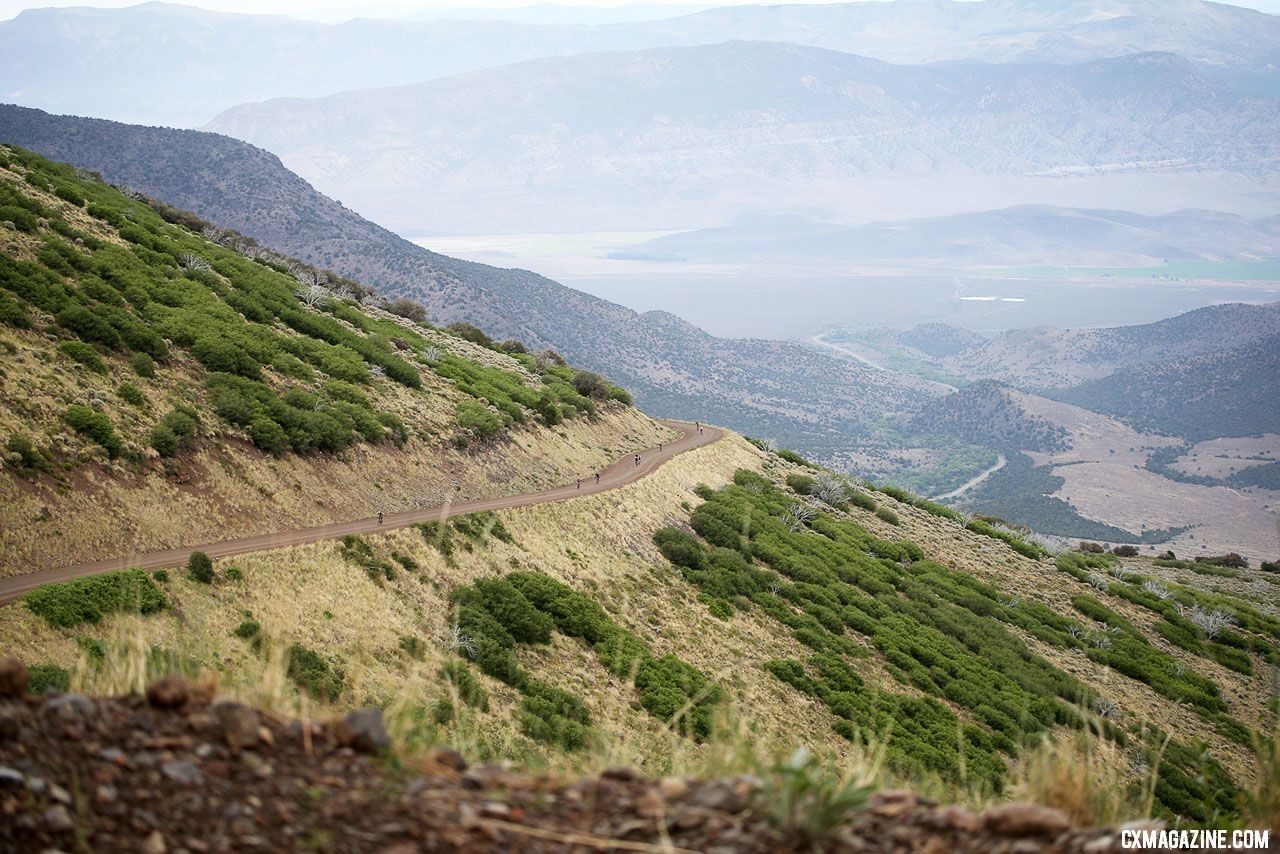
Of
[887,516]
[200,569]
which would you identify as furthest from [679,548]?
[887,516]

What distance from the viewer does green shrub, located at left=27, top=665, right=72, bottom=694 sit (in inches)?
595

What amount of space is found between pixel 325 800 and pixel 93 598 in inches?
648

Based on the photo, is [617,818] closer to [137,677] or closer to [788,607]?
[137,677]

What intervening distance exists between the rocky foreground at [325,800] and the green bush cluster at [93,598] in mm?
13457

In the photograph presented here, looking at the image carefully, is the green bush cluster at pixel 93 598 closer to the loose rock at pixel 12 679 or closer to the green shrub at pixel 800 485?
the loose rock at pixel 12 679

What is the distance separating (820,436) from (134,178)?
12681cm

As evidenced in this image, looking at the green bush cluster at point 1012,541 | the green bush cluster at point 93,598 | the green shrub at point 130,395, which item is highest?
the green shrub at point 130,395

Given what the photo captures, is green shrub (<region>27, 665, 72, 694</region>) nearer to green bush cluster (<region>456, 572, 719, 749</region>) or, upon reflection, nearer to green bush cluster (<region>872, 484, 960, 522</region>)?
green bush cluster (<region>456, 572, 719, 749</region>)

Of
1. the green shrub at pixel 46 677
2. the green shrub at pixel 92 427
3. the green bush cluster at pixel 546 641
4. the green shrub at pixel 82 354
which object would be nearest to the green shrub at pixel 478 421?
the green bush cluster at pixel 546 641

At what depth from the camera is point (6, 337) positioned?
28016 millimetres

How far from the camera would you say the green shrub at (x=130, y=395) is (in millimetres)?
28656

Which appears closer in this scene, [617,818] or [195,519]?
[617,818]

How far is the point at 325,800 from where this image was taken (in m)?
6.03

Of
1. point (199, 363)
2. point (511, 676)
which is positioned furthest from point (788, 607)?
point (199, 363)
